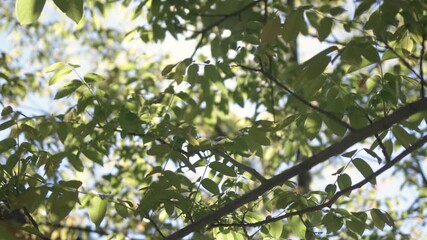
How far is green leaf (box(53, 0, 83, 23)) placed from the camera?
1633mm

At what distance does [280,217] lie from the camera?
7.02ft

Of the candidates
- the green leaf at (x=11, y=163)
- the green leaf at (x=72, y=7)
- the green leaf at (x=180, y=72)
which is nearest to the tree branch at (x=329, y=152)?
the green leaf at (x=180, y=72)

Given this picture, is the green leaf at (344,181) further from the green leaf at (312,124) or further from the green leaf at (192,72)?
the green leaf at (192,72)

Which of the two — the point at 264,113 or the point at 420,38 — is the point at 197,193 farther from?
the point at 264,113

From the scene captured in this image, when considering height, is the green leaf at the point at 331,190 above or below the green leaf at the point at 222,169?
below

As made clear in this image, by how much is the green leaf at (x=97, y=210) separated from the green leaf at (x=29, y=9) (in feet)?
2.68

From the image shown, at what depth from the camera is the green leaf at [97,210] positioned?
2174 mm

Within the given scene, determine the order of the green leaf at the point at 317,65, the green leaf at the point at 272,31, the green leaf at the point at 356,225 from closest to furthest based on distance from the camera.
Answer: the green leaf at the point at 317,65, the green leaf at the point at 272,31, the green leaf at the point at 356,225

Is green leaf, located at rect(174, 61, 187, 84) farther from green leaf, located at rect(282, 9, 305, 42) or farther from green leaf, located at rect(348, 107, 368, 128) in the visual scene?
green leaf, located at rect(348, 107, 368, 128)

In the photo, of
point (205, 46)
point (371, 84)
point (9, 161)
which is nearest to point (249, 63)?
point (205, 46)

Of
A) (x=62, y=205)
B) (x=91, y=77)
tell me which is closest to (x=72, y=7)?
(x=62, y=205)

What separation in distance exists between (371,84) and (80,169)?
148cm

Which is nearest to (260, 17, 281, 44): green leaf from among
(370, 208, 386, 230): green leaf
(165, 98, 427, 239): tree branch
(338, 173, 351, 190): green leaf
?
(165, 98, 427, 239): tree branch

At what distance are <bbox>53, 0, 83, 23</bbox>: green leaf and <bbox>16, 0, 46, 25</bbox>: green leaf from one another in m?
0.05
